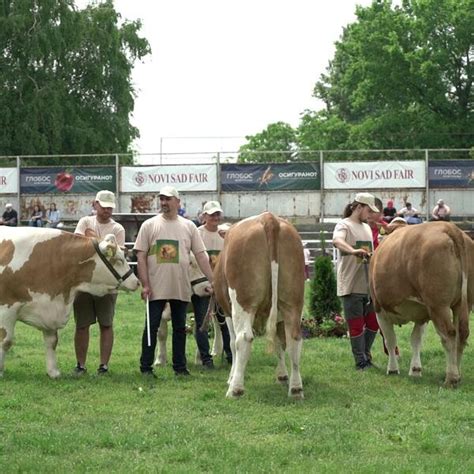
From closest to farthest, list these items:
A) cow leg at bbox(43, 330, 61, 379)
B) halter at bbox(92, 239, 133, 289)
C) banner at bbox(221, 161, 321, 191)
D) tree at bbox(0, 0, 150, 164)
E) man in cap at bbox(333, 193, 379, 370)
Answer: cow leg at bbox(43, 330, 61, 379)
halter at bbox(92, 239, 133, 289)
man in cap at bbox(333, 193, 379, 370)
banner at bbox(221, 161, 321, 191)
tree at bbox(0, 0, 150, 164)

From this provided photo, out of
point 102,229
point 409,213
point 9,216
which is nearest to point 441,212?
point 409,213

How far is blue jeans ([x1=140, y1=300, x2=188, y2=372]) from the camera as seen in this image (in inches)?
452

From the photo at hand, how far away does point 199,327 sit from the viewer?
496 inches

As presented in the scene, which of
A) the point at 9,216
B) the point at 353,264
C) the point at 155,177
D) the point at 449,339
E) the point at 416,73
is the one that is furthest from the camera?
the point at 416,73

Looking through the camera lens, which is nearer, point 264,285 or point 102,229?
point 264,285

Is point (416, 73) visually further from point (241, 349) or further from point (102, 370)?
point (241, 349)

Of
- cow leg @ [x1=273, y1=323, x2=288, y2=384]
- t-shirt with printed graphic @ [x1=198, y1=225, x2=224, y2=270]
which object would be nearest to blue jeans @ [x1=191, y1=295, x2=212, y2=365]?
t-shirt with printed graphic @ [x1=198, y1=225, x2=224, y2=270]

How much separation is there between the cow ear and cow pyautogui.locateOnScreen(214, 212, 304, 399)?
1859 mm

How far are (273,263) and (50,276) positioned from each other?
2.95 meters

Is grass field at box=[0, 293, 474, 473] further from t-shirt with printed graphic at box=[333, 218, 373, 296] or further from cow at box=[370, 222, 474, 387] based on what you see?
t-shirt with printed graphic at box=[333, 218, 373, 296]

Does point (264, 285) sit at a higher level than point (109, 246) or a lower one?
lower

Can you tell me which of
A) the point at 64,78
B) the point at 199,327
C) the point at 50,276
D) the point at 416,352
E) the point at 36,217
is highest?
the point at 64,78

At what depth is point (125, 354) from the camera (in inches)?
540

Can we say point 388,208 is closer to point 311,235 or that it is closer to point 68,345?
point 311,235
